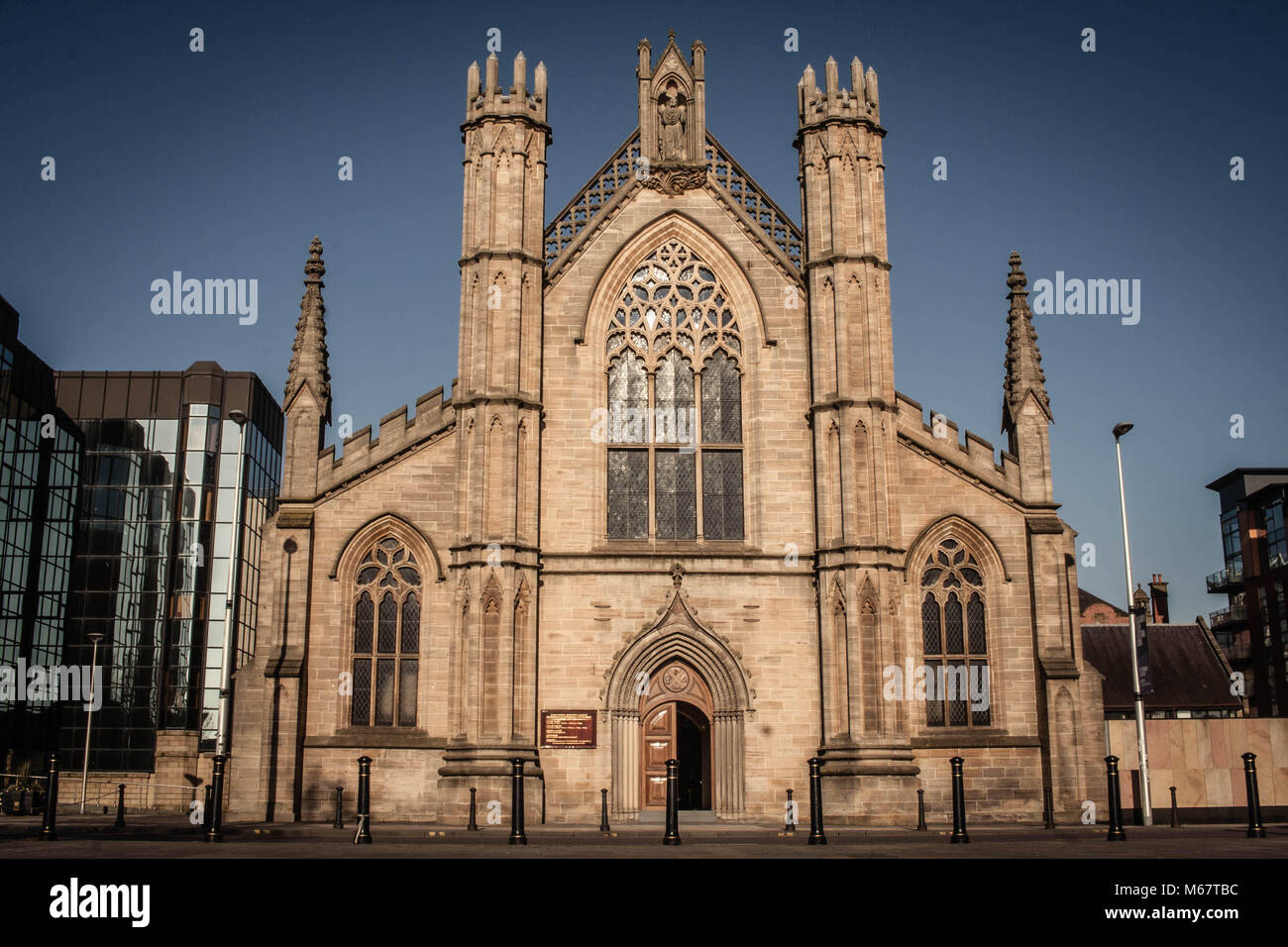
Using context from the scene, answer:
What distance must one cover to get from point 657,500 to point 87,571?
55.9 metres

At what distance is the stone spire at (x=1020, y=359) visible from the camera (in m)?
30.7

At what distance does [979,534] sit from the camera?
30.1 metres

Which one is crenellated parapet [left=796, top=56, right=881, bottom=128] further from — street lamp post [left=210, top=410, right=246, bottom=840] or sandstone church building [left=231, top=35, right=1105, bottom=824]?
street lamp post [left=210, top=410, right=246, bottom=840]

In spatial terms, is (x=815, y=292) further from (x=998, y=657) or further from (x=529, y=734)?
(x=529, y=734)

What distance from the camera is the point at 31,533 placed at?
66.9 metres

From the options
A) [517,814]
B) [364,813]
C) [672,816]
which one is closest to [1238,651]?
[672,816]

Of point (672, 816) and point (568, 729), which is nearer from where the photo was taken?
point (672, 816)

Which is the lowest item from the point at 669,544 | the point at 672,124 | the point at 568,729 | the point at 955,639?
the point at 568,729

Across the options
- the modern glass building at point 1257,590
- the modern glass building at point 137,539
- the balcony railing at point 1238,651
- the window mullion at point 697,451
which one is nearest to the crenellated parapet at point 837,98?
the window mullion at point 697,451

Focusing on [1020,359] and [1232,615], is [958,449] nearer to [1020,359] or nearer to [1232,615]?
[1020,359]

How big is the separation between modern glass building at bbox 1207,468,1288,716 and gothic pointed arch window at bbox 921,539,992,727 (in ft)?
177

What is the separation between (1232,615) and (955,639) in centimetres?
6271

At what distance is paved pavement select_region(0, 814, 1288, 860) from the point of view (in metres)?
15.6

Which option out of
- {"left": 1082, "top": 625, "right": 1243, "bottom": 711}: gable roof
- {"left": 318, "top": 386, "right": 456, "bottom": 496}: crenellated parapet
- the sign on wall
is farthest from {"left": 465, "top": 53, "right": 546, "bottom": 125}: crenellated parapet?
{"left": 1082, "top": 625, "right": 1243, "bottom": 711}: gable roof
